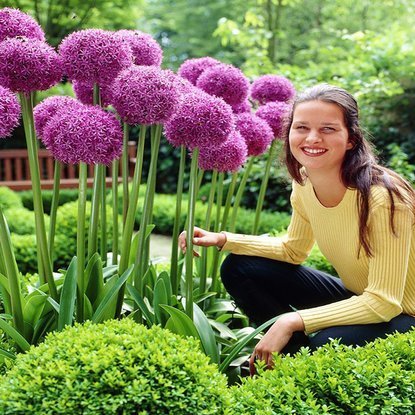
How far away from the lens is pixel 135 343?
6.49ft

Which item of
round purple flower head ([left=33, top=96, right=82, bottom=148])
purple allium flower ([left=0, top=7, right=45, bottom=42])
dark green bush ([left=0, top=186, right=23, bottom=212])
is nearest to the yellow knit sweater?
round purple flower head ([left=33, top=96, right=82, bottom=148])

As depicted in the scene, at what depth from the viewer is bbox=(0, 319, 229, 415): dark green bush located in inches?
70.9

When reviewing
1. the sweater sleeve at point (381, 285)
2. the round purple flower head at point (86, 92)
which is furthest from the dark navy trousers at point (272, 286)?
the round purple flower head at point (86, 92)

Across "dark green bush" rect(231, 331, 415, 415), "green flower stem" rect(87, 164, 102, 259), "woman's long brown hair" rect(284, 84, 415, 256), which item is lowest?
"dark green bush" rect(231, 331, 415, 415)

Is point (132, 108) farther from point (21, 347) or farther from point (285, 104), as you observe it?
point (285, 104)

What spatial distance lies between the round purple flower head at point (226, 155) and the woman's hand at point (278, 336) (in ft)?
2.44

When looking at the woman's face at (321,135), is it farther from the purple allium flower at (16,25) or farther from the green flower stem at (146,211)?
the purple allium flower at (16,25)

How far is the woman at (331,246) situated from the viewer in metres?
2.44

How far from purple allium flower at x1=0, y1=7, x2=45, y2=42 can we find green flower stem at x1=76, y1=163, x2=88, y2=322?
61 cm

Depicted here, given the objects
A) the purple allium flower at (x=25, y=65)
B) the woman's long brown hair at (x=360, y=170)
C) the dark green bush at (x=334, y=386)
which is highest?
the purple allium flower at (x=25, y=65)

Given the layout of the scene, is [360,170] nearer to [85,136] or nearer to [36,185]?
[85,136]

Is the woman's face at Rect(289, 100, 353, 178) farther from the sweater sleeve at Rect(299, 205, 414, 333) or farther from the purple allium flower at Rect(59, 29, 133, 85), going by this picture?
the purple allium flower at Rect(59, 29, 133, 85)

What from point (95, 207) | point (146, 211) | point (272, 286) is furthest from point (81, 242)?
point (272, 286)

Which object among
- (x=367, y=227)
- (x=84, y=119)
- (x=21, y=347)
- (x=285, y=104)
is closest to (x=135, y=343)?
(x=21, y=347)
